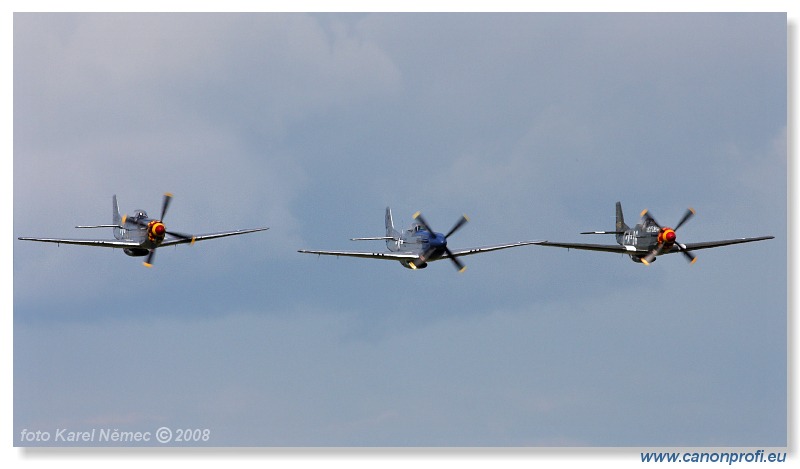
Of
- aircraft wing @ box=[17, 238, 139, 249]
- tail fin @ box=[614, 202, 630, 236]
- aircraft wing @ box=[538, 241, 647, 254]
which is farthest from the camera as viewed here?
tail fin @ box=[614, 202, 630, 236]

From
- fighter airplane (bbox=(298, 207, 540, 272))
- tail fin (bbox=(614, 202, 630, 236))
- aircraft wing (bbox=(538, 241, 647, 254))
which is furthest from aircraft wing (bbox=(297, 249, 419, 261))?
tail fin (bbox=(614, 202, 630, 236))

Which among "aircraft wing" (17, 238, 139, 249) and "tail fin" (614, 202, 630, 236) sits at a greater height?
"tail fin" (614, 202, 630, 236)

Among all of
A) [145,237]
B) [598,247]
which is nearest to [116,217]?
[145,237]

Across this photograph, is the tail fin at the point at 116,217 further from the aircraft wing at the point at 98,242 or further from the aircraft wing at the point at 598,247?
the aircraft wing at the point at 598,247

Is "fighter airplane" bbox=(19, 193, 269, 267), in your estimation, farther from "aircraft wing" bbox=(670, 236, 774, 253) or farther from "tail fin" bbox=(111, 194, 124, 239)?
"aircraft wing" bbox=(670, 236, 774, 253)

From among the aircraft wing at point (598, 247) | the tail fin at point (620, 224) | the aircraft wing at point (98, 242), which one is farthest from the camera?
the tail fin at point (620, 224)

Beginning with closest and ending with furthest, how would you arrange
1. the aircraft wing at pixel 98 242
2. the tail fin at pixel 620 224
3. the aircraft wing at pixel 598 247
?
the aircraft wing at pixel 598 247, the aircraft wing at pixel 98 242, the tail fin at pixel 620 224

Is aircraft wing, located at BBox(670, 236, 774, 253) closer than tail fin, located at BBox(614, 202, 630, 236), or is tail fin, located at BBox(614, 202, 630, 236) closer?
aircraft wing, located at BBox(670, 236, 774, 253)

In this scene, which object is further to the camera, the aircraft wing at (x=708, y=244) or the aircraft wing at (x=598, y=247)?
the aircraft wing at (x=708, y=244)

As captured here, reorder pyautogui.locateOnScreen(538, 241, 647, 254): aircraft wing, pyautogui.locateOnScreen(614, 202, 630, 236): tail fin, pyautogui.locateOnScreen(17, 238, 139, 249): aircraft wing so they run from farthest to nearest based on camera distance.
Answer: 1. pyautogui.locateOnScreen(614, 202, 630, 236): tail fin
2. pyautogui.locateOnScreen(17, 238, 139, 249): aircraft wing
3. pyautogui.locateOnScreen(538, 241, 647, 254): aircraft wing

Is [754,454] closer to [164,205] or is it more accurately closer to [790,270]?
[790,270]

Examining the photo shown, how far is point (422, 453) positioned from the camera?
84938mm

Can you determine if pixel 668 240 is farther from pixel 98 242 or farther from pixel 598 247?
pixel 98 242

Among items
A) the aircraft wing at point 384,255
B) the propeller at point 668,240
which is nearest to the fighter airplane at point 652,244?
the propeller at point 668,240
